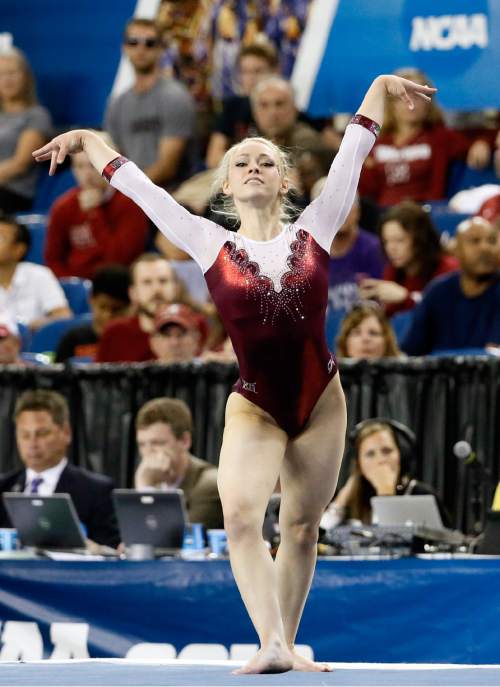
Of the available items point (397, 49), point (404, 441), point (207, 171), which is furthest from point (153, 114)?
point (404, 441)

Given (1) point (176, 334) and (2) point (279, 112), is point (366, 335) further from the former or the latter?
(2) point (279, 112)

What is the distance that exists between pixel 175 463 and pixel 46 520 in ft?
2.76

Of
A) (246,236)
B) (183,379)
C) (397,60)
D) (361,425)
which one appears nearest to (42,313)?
(183,379)

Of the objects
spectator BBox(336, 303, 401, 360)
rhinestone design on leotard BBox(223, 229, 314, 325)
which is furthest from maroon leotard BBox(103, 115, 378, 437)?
spectator BBox(336, 303, 401, 360)

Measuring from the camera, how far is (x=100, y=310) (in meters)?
8.73

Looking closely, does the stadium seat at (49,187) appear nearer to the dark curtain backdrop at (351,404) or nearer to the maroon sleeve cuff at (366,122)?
the dark curtain backdrop at (351,404)

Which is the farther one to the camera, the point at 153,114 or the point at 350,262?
the point at 153,114

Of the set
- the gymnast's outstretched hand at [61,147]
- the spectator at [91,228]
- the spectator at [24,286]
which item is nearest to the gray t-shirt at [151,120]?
the spectator at [91,228]

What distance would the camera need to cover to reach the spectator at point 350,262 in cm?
835

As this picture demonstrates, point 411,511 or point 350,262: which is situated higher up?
point 350,262

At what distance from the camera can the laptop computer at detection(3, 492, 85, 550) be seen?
6.03 m

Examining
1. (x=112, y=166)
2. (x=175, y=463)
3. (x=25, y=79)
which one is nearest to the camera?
(x=112, y=166)

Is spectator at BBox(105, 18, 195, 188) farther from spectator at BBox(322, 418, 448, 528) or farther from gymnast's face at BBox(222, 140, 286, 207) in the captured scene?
gymnast's face at BBox(222, 140, 286, 207)

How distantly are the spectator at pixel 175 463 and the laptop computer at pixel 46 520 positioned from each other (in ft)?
2.26
